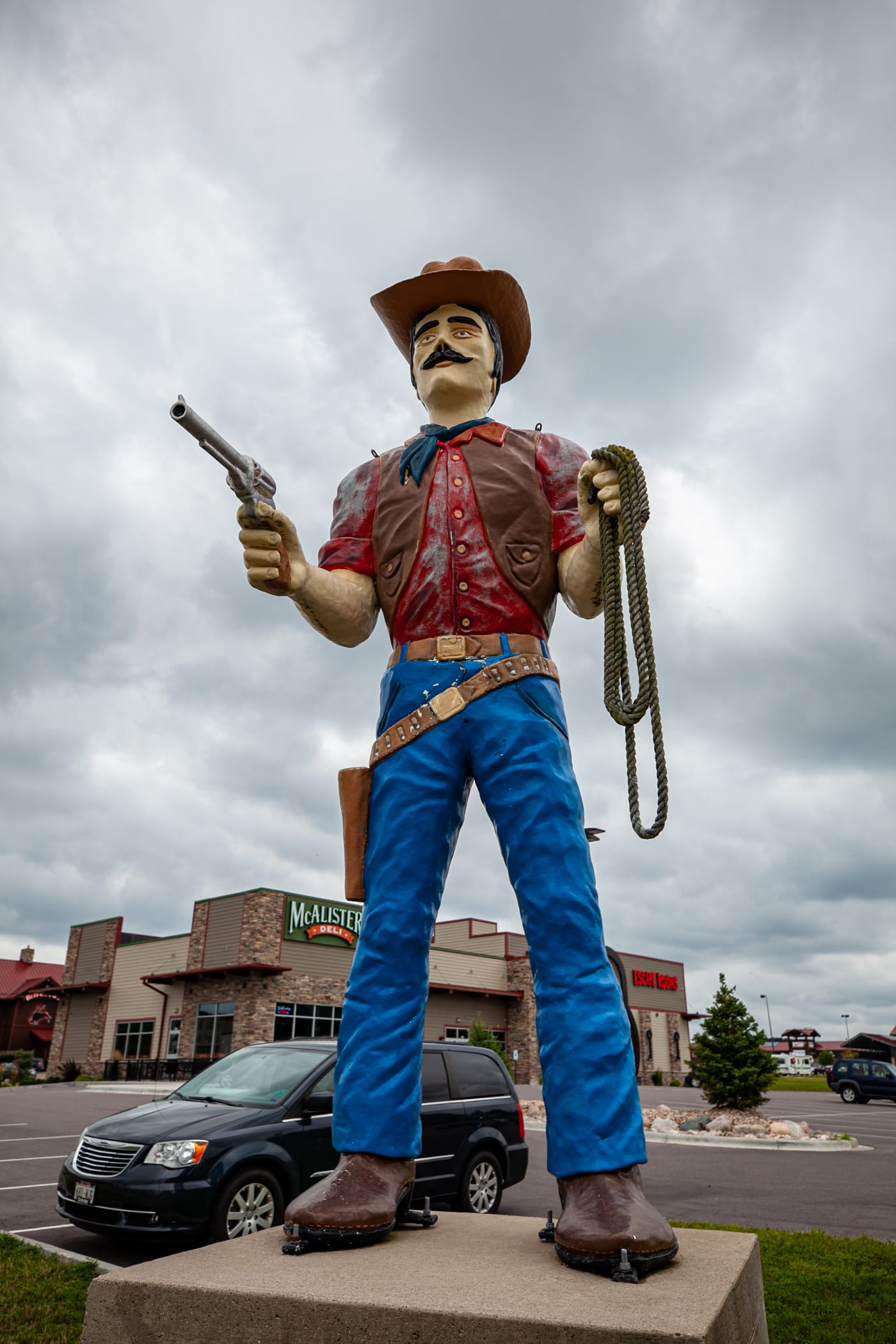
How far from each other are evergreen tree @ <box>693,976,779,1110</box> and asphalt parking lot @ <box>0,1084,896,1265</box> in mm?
1601

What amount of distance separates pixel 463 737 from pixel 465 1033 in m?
30.4

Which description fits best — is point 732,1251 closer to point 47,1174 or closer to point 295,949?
point 47,1174

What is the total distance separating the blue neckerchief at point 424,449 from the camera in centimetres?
347

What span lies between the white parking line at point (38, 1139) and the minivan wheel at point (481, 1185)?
245 inches

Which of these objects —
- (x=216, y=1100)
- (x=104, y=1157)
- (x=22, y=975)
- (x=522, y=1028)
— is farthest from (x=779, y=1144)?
(x=22, y=975)

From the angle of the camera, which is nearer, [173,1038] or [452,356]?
[452,356]

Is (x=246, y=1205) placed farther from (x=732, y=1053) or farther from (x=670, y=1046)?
(x=670, y=1046)

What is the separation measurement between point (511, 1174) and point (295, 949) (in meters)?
19.5

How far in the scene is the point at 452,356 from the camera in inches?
140

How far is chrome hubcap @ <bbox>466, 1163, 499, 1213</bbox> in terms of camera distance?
282 inches

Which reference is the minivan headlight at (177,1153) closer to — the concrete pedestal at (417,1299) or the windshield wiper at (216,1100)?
the windshield wiper at (216,1100)

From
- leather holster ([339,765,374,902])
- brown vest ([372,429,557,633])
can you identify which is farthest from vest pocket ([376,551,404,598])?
A: leather holster ([339,765,374,902])

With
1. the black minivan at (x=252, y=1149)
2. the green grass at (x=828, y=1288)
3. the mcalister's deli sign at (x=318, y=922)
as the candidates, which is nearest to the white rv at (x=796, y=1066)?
the mcalister's deli sign at (x=318, y=922)

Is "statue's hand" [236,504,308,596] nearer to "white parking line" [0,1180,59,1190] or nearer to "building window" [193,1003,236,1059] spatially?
"white parking line" [0,1180,59,1190]
